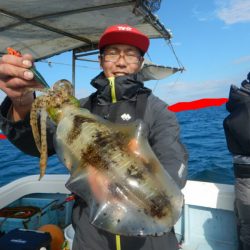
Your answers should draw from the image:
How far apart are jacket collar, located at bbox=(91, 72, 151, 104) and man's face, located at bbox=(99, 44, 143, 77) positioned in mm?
86

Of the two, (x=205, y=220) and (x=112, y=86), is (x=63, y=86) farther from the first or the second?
(x=205, y=220)

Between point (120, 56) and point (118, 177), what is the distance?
4.51ft

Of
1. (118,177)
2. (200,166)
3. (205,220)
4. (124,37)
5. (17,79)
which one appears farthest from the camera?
(200,166)

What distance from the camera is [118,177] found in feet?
4.81

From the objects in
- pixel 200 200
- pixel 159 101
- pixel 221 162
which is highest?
pixel 159 101

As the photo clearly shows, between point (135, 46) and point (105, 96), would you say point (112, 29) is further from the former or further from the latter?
point (105, 96)

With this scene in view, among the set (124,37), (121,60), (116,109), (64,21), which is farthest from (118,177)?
(64,21)

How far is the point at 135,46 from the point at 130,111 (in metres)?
0.59

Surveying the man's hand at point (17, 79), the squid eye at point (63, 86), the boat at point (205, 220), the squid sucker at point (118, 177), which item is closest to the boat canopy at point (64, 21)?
the boat at point (205, 220)

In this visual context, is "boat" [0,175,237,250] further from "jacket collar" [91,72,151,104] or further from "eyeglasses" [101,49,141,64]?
"eyeglasses" [101,49,141,64]

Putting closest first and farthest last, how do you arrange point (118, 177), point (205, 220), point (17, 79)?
point (118, 177), point (17, 79), point (205, 220)

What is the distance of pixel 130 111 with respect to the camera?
2.41m

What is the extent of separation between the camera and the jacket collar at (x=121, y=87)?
7.85 feet

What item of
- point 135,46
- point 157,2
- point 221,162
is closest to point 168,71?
point 221,162
